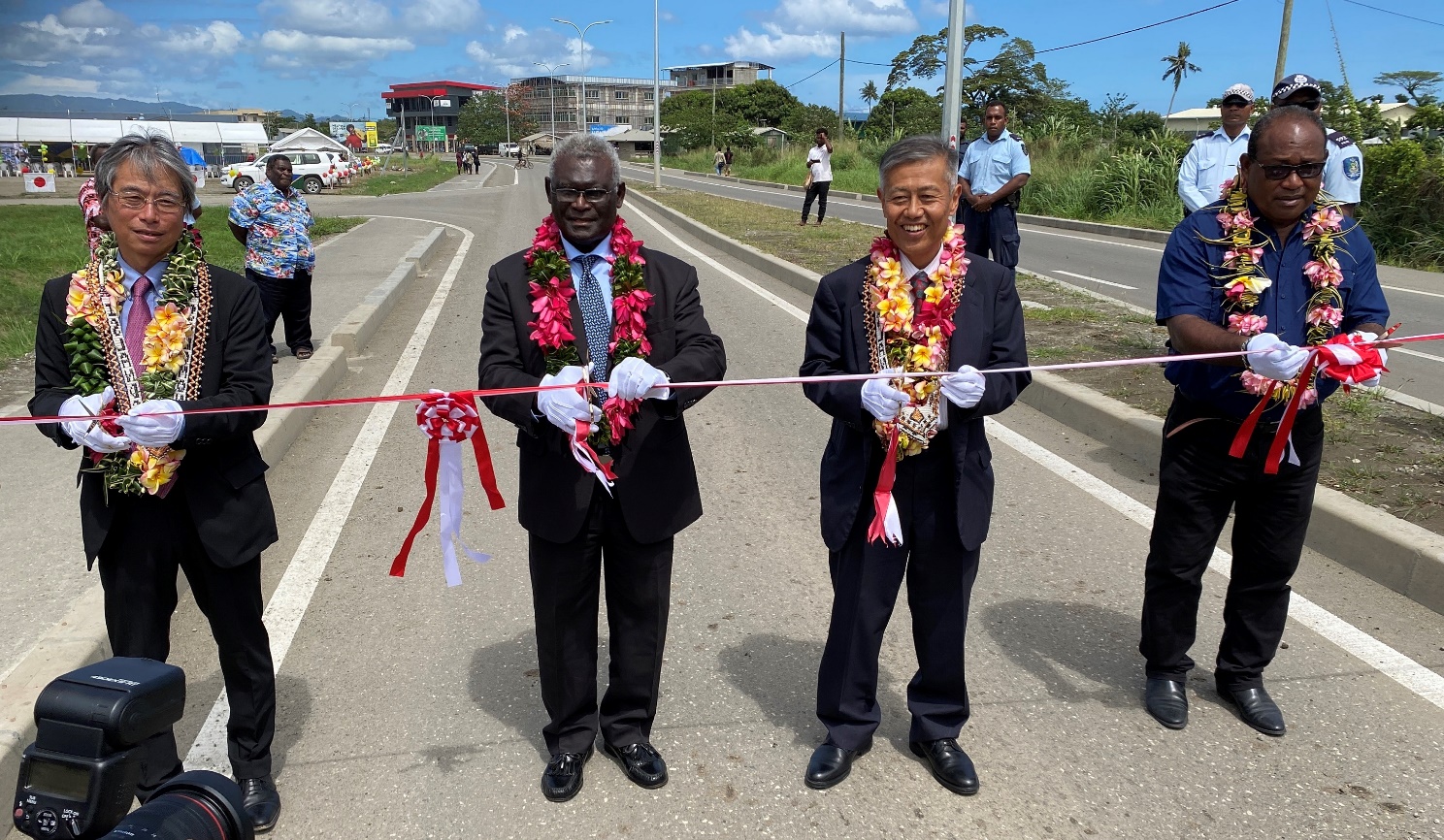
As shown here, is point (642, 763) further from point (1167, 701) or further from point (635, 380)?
point (1167, 701)

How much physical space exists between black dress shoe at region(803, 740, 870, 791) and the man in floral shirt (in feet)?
24.0

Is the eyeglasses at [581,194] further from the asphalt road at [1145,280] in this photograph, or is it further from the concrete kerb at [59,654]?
the asphalt road at [1145,280]

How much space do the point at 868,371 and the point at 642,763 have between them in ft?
4.79

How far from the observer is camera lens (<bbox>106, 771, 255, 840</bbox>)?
1596mm

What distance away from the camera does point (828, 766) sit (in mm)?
3258

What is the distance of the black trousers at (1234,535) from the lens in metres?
3.42

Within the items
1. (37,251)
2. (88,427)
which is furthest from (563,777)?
(37,251)

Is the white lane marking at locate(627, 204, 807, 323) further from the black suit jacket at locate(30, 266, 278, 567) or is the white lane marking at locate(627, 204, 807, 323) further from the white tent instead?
the white tent

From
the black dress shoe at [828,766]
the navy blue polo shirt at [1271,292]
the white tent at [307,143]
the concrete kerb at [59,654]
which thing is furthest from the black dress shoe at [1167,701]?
the white tent at [307,143]

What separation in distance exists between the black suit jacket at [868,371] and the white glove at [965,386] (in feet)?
0.24

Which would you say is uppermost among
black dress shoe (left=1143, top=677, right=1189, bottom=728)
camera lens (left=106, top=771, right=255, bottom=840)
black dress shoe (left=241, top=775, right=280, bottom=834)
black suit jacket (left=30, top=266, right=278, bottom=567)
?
black suit jacket (left=30, top=266, right=278, bottom=567)

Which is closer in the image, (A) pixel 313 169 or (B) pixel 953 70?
(B) pixel 953 70

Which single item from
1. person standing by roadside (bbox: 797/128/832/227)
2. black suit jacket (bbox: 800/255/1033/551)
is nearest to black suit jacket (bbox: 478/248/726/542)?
black suit jacket (bbox: 800/255/1033/551)

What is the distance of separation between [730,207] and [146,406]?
2578cm
